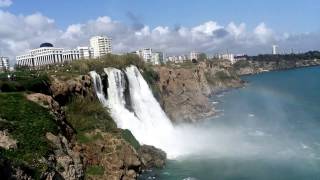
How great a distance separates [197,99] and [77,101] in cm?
5782

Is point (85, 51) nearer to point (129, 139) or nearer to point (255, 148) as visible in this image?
point (255, 148)

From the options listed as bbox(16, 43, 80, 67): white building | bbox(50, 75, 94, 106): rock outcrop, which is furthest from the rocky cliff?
bbox(16, 43, 80, 67): white building

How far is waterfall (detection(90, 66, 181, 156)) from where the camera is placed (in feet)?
210

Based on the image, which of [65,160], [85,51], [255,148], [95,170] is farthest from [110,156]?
[85,51]

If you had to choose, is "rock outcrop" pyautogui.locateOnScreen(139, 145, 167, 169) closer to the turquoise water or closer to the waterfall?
the turquoise water

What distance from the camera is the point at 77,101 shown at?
5494 centimetres

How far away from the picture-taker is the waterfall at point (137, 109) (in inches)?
2520

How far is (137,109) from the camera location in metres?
74.8

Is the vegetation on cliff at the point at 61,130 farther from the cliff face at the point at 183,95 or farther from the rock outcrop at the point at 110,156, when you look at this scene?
the cliff face at the point at 183,95

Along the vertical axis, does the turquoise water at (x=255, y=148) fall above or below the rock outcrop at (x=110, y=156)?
below

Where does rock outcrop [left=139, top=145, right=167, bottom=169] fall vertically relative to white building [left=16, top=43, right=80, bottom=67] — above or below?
below

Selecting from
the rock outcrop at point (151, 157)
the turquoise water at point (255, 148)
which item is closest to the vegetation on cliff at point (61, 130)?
the rock outcrop at point (151, 157)

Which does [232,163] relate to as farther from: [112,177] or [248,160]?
[112,177]

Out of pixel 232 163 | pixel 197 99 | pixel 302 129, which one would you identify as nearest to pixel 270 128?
pixel 302 129
